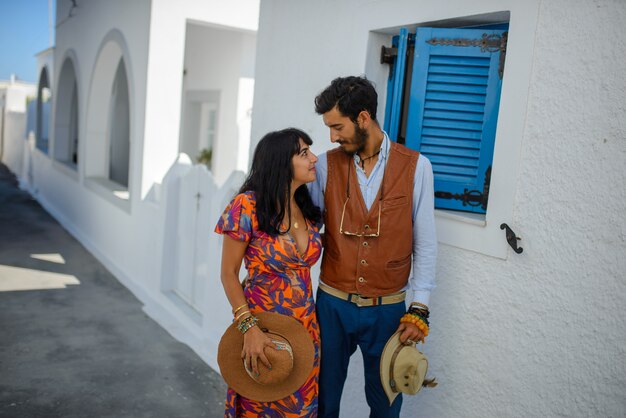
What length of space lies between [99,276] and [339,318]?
5.95 metres

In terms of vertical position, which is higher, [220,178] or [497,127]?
[497,127]

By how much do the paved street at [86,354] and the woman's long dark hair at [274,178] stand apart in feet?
7.41

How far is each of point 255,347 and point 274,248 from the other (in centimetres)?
45

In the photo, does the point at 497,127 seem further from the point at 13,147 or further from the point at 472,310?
the point at 13,147

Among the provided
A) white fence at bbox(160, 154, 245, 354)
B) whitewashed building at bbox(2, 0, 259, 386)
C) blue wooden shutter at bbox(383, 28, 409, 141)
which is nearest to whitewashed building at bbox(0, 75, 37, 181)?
whitewashed building at bbox(2, 0, 259, 386)

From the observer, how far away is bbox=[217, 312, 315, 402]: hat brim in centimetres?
269

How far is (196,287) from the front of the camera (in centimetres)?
611

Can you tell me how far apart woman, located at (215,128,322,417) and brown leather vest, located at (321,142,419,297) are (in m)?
0.15

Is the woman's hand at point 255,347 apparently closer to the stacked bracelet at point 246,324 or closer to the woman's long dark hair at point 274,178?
the stacked bracelet at point 246,324

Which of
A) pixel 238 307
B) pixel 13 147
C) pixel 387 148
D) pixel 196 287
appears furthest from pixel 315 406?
pixel 13 147

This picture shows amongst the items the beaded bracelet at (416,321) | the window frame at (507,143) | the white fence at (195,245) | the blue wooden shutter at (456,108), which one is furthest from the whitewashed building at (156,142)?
the beaded bracelet at (416,321)

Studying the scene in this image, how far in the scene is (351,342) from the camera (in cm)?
291

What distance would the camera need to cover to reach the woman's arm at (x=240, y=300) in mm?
2625

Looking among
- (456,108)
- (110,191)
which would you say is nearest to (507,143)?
(456,108)
